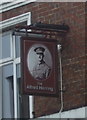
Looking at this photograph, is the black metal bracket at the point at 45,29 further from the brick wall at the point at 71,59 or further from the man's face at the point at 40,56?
the man's face at the point at 40,56

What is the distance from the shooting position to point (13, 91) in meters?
15.1

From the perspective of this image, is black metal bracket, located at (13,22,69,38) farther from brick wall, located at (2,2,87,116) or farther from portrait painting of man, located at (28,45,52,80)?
portrait painting of man, located at (28,45,52,80)

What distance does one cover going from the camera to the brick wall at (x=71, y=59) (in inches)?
524

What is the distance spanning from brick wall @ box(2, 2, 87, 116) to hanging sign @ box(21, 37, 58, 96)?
0.34 m

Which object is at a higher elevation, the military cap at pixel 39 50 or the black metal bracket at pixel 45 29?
the black metal bracket at pixel 45 29

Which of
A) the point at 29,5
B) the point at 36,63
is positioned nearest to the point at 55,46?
the point at 36,63

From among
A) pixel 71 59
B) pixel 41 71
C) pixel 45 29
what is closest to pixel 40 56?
pixel 41 71

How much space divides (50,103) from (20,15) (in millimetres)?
2013

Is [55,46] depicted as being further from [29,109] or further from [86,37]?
[29,109]

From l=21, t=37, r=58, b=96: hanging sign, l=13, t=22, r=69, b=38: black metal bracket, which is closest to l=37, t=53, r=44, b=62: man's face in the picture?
l=21, t=37, r=58, b=96: hanging sign

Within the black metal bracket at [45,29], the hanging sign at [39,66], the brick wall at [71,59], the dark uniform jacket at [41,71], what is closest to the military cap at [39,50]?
the hanging sign at [39,66]

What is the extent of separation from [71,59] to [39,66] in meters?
0.62

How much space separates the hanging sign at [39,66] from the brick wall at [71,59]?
1.12ft

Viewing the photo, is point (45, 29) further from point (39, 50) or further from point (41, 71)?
point (41, 71)
